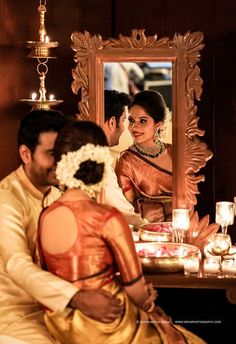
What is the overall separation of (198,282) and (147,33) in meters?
1.46

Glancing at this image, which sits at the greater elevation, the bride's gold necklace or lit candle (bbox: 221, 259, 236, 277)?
the bride's gold necklace

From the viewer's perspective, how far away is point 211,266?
10.1 ft

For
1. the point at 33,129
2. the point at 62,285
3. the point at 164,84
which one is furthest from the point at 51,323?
the point at 164,84

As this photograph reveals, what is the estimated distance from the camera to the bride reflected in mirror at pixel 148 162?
346cm

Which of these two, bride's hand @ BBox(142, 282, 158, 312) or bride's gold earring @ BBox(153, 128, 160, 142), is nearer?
bride's hand @ BBox(142, 282, 158, 312)

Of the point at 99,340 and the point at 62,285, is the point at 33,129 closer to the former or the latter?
the point at 62,285

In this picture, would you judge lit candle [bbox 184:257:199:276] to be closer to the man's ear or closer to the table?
the table

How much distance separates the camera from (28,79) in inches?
152

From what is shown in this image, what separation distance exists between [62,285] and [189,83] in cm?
144

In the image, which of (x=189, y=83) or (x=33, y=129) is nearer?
(x=33, y=129)

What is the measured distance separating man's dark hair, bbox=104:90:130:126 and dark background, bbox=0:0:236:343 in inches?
19.2

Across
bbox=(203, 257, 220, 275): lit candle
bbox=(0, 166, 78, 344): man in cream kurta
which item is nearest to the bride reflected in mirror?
bbox=(203, 257, 220, 275): lit candle

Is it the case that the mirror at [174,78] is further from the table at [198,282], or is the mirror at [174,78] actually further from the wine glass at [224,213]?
the table at [198,282]

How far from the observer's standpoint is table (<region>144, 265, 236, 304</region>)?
9.70 ft
